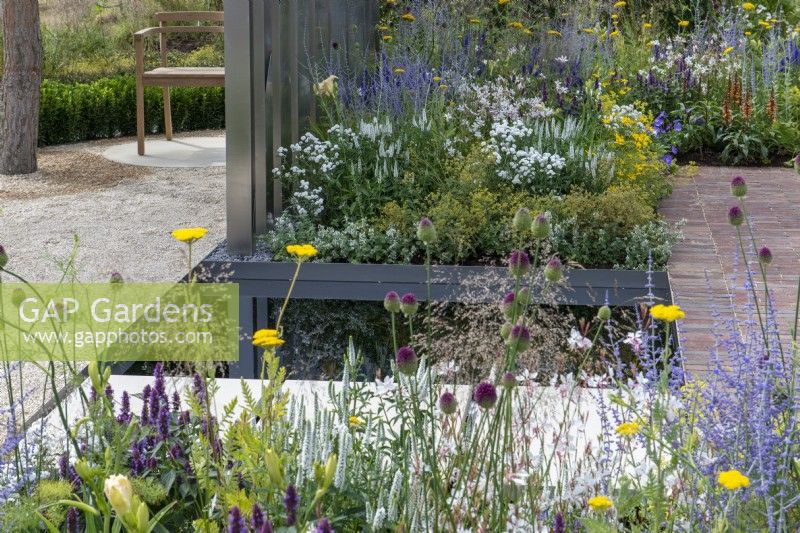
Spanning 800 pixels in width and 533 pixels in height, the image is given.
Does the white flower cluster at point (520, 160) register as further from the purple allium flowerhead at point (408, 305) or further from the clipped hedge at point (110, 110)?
the clipped hedge at point (110, 110)

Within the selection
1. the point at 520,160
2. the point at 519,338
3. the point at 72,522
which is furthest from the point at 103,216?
the point at 519,338

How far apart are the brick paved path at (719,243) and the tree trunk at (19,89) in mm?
4977

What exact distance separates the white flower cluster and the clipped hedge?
5386 millimetres

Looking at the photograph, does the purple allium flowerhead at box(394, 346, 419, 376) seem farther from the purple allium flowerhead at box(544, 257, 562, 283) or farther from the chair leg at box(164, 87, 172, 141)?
the chair leg at box(164, 87, 172, 141)

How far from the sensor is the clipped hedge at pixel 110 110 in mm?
9883

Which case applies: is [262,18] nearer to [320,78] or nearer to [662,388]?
[320,78]

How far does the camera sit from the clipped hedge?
9883 millimetres

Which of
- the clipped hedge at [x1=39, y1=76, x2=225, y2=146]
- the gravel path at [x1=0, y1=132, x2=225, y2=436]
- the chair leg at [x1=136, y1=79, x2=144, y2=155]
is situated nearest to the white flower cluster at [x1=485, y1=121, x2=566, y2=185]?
the gravel path at [x1=0, y1=132, x2=225, y2=436]

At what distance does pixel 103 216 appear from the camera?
6840 mm

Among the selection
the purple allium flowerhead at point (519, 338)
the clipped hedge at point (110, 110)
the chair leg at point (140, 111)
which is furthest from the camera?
the clipped hedge at point (110, 110)

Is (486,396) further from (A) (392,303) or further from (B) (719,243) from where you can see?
(B) (719,243)

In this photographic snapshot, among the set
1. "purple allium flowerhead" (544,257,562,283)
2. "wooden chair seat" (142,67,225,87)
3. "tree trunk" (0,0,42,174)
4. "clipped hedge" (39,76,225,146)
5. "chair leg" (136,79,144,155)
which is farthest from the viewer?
"clipped hedge" (39,76,225,146)

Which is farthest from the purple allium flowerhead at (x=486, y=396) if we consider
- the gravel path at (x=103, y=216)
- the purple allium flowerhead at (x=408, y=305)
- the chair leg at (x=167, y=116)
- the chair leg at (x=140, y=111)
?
the chair leg at (x=167, y=116)

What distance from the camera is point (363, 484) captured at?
2070 mm
